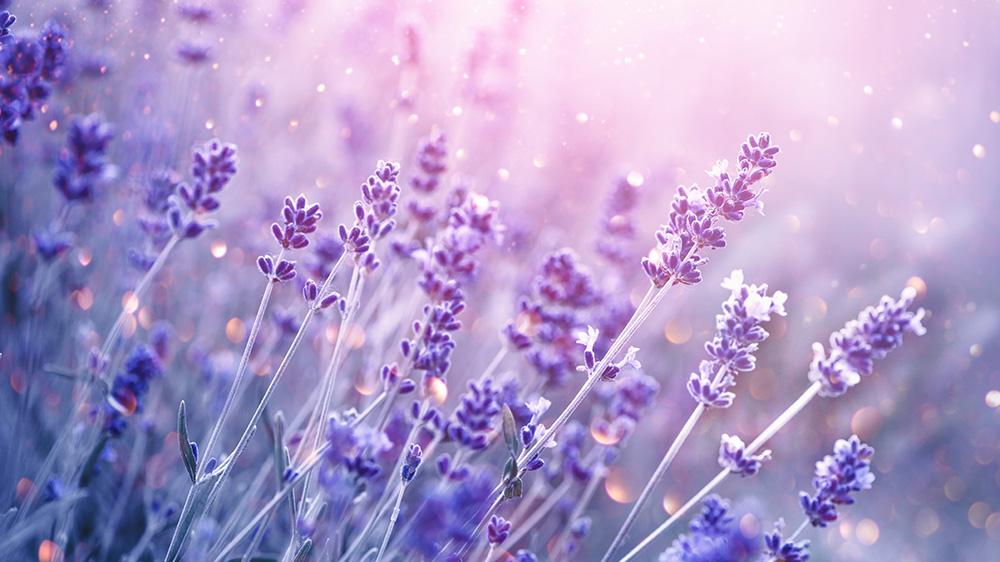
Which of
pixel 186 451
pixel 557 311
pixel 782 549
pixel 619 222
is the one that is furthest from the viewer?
pixel 619 222

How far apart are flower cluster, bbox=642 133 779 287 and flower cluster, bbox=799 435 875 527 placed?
38cm

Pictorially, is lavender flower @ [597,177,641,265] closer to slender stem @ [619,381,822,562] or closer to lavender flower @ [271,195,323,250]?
slender stem @ [619,381,822,562]

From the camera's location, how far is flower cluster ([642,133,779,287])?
3.58 feet

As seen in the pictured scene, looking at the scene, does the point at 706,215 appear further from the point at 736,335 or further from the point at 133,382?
the point at 133,382

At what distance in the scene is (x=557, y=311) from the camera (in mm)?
1620

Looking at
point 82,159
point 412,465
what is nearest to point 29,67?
point 82,159

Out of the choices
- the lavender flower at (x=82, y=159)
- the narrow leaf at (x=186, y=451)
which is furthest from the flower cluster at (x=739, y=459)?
the lavender flower at (x=82, y=159)

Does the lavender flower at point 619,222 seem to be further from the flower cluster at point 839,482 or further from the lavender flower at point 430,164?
the flower cluster at point 839,482

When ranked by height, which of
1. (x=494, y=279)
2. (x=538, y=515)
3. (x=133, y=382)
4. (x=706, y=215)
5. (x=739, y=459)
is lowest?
(x=538, y=515)

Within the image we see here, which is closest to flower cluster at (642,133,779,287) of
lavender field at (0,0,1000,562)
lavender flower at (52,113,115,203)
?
lavender field at (0,0,1000,562)

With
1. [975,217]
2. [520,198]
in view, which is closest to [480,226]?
[520,198]

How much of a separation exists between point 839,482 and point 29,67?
145cm

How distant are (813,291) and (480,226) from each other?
2.46m

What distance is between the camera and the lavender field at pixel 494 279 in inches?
46.8
